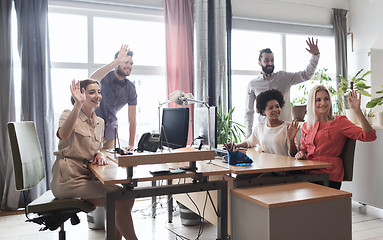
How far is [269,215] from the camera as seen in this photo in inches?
68.8

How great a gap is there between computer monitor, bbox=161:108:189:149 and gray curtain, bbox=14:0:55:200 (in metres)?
1.99

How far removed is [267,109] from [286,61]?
3.08m

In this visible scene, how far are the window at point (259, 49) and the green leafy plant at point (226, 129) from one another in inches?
15.8

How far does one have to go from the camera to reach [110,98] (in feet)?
11.3

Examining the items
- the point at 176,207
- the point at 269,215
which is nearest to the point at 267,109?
the point at 269,215

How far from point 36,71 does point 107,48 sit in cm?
95

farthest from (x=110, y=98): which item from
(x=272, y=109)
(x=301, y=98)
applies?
(x=301, y=98)

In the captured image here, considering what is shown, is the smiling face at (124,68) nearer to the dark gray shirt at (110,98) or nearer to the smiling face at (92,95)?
the dark gray shirt at (110,98)

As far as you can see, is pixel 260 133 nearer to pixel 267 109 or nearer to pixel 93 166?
pixel 267 109

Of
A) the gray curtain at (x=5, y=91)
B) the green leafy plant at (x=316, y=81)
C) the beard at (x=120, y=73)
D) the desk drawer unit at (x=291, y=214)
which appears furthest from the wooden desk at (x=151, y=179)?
the green leafy plant at (x=316, y=81)

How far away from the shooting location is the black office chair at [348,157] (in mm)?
2523

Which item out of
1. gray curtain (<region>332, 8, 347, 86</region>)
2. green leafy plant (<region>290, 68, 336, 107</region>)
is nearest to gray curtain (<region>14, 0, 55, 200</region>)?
green leafy plant (<region>290, 68, 336, 107</region>)

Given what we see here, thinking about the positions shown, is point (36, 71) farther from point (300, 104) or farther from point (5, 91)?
point (300, 104)

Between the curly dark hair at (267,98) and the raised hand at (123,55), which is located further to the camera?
the raised hand at (123,55)
